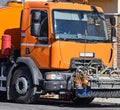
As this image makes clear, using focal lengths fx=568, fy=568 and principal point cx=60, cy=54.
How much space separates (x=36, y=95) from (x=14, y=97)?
2.77 ft

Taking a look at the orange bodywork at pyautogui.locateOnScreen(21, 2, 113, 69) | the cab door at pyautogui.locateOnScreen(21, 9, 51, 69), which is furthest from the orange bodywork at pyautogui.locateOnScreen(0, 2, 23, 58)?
the cab door at pyautogui.locateOnScreen(21, 9, 51, 69)

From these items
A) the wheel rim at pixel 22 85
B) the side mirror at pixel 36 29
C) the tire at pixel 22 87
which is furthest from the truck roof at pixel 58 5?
the wheel rim at pixel 22 85

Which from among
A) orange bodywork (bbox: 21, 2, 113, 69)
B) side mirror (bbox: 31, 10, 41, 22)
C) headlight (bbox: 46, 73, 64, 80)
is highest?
side mirror (bbox: 31, 10, 41, 22)

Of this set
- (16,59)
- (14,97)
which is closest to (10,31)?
(16,59)

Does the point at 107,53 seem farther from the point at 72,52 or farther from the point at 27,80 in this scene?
the point at 27,80

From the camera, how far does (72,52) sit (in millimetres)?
17469

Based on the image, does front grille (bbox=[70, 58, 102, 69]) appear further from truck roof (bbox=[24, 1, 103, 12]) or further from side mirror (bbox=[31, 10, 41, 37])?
truck roof (bbox=[24, 1, 103, 12])

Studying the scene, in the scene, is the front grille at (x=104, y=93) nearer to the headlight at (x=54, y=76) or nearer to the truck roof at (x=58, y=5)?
the headlight at (x=54, y=76)

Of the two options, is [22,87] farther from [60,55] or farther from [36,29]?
[36,29]

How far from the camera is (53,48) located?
1717cm

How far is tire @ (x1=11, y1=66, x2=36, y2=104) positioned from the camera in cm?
1748

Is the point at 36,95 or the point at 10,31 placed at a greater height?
the point at 10,31

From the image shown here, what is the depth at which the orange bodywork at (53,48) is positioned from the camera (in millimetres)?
17234

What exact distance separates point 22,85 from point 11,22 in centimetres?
256
